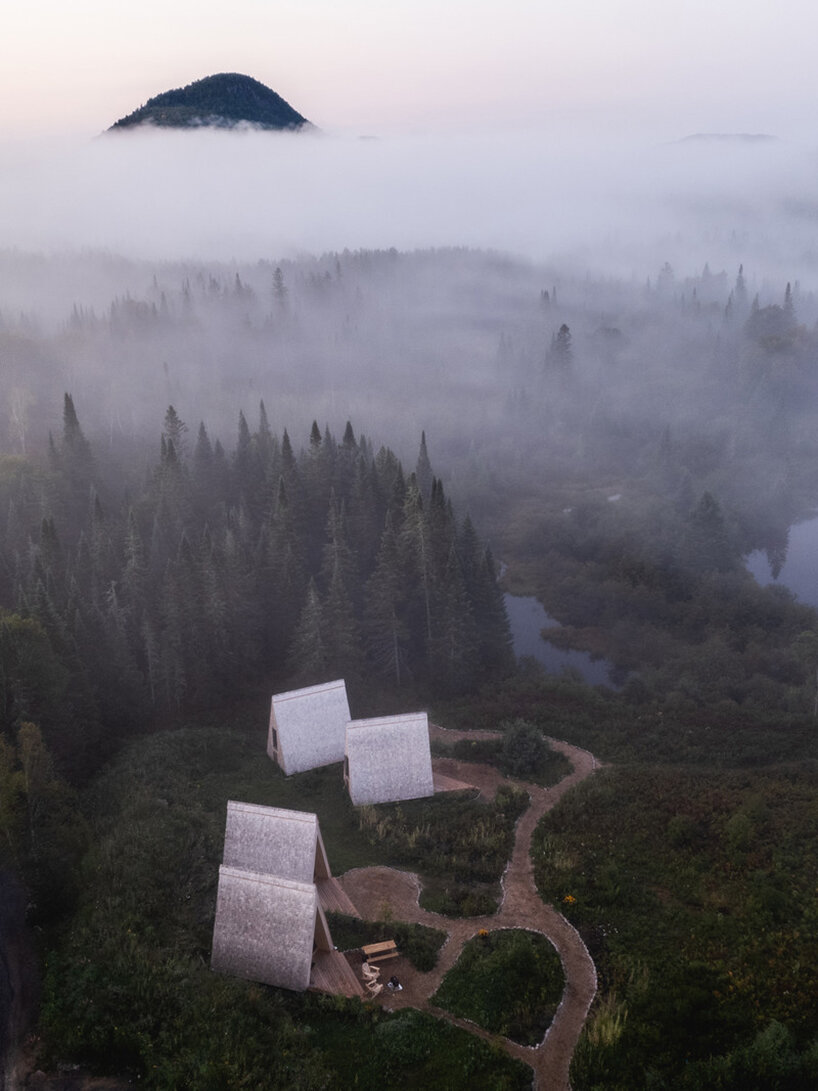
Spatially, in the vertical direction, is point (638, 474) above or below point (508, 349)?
below

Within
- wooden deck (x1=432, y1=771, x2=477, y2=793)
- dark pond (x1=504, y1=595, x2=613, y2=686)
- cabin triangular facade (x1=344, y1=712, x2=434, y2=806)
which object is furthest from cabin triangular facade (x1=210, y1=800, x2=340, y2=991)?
dark pond (x1=504, y1=595, x2=613, y2=686)

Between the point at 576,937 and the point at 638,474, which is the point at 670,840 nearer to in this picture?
the point at 576,937

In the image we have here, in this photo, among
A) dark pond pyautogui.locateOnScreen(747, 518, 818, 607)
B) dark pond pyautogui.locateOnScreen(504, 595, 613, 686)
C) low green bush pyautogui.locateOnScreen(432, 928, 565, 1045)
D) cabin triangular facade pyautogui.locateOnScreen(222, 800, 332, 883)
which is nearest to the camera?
low green bush pyautogui.locateOnScreen(432, 928, 565, 1045)

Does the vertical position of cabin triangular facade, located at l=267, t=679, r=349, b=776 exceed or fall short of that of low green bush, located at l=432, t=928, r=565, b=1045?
it falls short

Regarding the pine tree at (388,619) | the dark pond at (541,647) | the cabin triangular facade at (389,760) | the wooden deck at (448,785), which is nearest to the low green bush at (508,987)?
the cabin triangular facade at (389,760)

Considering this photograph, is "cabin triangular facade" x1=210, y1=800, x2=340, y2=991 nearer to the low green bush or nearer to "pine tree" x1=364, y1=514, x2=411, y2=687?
the low green bush

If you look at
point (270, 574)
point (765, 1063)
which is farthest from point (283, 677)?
point (765, 1063)
